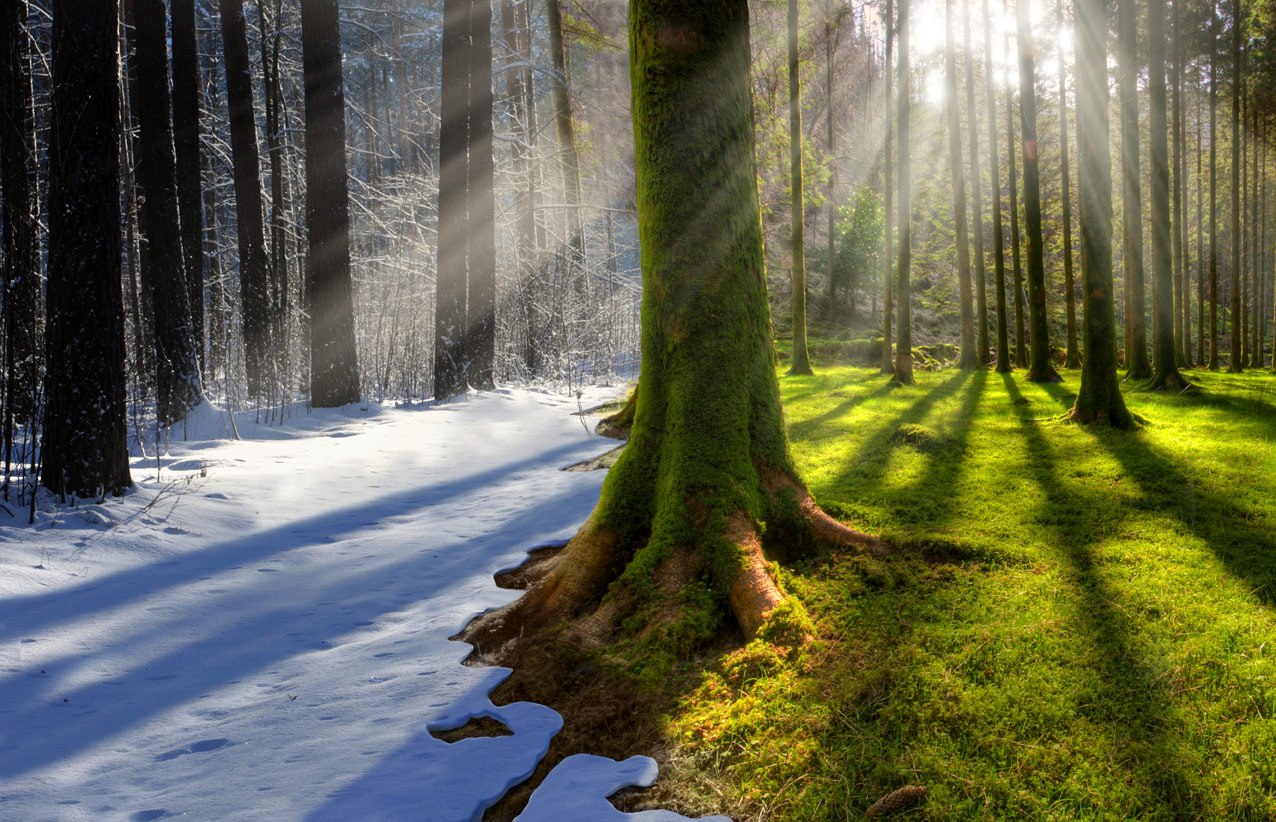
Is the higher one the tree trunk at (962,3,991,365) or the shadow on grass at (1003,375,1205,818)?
the tree trunk at (962,3,991,365)

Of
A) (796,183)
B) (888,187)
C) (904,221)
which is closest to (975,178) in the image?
(888,187)

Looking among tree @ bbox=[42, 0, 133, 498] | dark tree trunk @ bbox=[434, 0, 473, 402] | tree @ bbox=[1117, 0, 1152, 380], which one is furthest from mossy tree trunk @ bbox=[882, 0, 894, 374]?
tree @ bbox=[42, 0, 133, 498]

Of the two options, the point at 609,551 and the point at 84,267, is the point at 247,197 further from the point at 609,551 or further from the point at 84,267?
the point at 609,551

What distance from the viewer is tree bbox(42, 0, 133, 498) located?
4898 millimetres

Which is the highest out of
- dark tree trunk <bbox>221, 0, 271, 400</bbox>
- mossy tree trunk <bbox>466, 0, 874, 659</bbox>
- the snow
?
dark tree trunk <bbox>221, 0, 271, 400</bbox>

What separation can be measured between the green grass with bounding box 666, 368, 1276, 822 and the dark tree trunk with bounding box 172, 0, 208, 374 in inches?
379

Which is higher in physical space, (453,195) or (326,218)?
(453,195)

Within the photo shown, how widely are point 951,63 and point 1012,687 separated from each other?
50.9 feet

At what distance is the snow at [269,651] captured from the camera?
2.41 m

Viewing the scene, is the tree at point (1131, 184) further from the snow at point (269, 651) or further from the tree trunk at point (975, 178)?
the snow at point (269, 651)

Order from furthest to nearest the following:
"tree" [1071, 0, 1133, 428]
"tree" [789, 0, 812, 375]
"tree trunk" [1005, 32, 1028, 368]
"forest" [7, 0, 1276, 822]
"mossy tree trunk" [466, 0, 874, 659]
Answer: "tree trunk" [1005, 32, 1028, 368] < "tree" [789, 0, 812, 375] < "tree" [1071, 0, 1133, 428] < "mossy tree trunk" [466, 0, 874, 659] < "forest" [7, 0, 1276, 822]

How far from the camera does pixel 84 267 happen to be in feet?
16.4

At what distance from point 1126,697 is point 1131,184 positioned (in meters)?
11.9

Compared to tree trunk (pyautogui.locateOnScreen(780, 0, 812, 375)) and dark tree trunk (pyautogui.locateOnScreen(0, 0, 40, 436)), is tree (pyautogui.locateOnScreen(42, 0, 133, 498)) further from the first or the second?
tree trunk (pyautogui.locateOnScreen(780, 0, 812, 375))
